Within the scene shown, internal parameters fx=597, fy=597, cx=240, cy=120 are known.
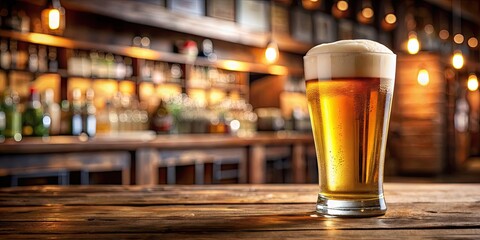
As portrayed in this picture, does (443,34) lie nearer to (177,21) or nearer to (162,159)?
(177,21)

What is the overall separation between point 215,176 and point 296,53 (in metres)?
3.73

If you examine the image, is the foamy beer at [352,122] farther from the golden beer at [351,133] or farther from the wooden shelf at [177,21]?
the wooden shelf at [177,21]

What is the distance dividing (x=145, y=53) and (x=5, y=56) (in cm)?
144

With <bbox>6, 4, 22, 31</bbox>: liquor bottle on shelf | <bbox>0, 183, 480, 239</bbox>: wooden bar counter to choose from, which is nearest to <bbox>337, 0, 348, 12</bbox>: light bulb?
<bbox>6, 4, 22, 31</bbox>: liquor bottle on shelf

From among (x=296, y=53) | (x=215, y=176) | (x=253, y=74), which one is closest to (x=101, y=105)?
(x=215, y=176)

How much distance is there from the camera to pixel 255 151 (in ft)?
18.8

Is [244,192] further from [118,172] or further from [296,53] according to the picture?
[296,53]

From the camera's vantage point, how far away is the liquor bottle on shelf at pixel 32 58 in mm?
4910

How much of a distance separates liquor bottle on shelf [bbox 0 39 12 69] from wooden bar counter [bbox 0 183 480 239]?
3763mm

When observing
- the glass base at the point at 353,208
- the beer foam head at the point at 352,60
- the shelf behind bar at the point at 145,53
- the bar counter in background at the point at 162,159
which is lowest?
the bar counter in background at the point at 162,159

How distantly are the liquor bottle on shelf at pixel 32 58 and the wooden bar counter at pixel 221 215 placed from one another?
12.7 feet

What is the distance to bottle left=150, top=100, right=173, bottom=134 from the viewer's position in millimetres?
5668

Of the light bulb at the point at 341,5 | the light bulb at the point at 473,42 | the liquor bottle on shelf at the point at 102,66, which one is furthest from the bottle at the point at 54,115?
the light bulb at the point at 473,42

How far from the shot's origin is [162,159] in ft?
15.4
